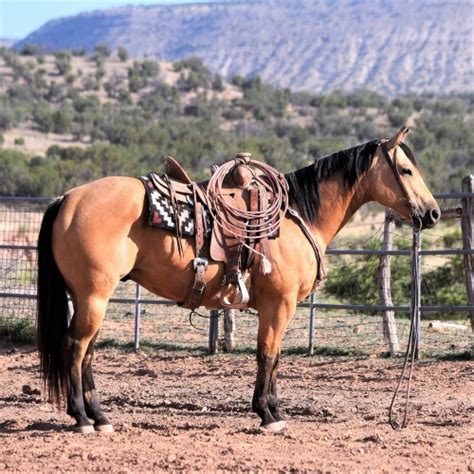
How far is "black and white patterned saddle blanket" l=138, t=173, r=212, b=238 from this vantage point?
6.55 m

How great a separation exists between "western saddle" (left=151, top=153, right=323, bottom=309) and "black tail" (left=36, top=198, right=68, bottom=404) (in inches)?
33.2

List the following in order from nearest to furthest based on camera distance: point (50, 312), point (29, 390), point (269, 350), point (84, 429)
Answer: point (84, 429), point (50, 312), point (269, 350), point (29, 390)

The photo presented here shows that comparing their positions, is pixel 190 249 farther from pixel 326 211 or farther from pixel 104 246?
pixel 326 211

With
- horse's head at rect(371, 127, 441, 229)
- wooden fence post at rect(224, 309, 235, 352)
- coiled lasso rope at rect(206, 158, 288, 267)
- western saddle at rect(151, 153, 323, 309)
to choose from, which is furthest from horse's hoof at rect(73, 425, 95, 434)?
wooden fence post at rect(224, 309, 235, 352)

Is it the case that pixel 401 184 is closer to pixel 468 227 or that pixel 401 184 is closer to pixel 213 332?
pixel 468 227

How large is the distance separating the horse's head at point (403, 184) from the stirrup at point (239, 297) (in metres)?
1.31

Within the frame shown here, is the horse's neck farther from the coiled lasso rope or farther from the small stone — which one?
the small stone

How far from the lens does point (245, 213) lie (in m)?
6.85

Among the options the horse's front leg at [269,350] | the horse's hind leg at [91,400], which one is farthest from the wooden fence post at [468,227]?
the horse's hind leg at [91,400]

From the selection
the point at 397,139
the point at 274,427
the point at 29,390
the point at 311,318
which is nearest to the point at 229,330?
the point at 311,318

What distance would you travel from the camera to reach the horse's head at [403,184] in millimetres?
7195

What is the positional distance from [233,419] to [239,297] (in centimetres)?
117

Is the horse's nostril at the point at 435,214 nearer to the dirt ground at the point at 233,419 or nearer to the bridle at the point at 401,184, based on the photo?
the bridle at the point at 401,184

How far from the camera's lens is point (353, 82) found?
13975 cm
